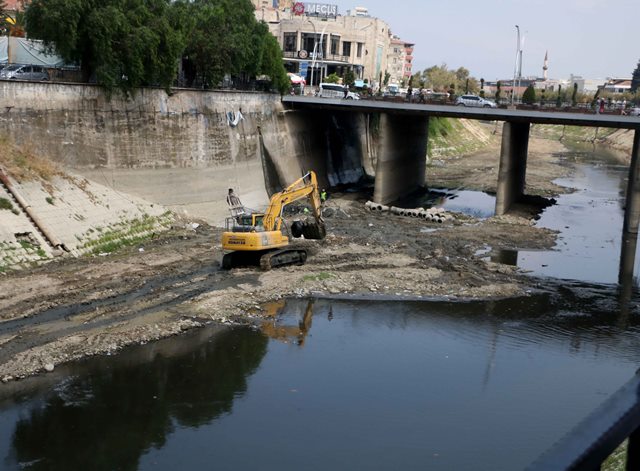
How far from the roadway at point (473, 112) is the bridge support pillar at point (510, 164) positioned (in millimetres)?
1857

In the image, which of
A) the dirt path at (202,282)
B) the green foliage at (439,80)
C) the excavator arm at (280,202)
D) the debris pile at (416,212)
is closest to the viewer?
the dirt path at (202,282)

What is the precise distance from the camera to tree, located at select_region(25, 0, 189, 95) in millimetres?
43562

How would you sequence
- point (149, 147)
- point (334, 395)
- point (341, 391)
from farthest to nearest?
point (149, 147) → point (341, 391) → point (334, 395)

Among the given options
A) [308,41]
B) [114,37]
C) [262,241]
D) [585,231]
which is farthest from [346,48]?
[262,241]

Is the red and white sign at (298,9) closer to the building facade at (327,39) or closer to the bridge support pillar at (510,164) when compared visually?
the building facade at (327,39)

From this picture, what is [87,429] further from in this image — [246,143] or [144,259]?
[246,143]

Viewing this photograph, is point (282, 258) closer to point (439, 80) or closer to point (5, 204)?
point (5, 204)

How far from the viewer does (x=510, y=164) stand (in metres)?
59.3

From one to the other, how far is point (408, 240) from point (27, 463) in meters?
31.8

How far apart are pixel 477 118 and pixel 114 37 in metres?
29.4

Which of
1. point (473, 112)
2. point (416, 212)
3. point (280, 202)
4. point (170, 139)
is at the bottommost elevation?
point (416, 212)

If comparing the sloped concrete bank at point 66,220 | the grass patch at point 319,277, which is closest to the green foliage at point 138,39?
the sloped concrete bank at point 66,220

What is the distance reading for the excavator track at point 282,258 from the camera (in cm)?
3816

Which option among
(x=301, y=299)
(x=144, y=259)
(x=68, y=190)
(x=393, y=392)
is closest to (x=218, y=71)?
(x=68, y=190)
